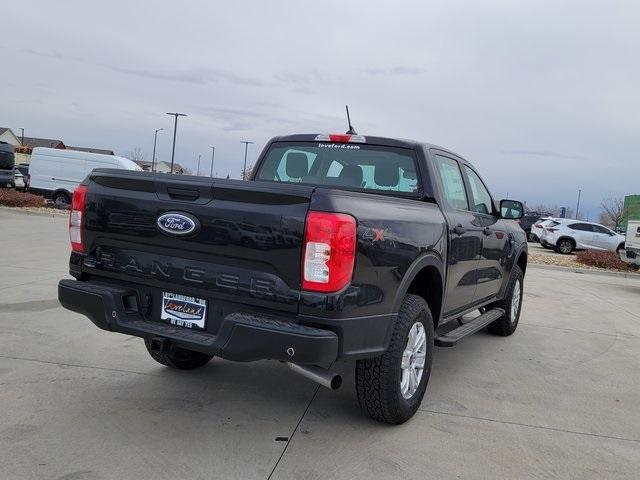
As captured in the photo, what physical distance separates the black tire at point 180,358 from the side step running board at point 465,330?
1.75 meters

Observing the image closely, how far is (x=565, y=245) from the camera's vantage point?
2242 centimetres

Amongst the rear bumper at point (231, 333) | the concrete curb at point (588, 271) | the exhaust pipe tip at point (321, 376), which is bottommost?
the concrete curb at point (588, 271)

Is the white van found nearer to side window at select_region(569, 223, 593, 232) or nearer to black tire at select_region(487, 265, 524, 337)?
side window at select_region(569, 223, 593, 232)

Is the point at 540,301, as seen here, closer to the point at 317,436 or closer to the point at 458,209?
the point at 458,209

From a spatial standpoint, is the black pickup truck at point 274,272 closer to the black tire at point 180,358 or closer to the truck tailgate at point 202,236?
the truck tailgate at point 202,236

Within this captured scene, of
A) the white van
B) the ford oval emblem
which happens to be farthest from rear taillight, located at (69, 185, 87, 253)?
the white van

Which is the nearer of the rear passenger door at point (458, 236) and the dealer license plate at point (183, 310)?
the dealer license plate at point (183, 310)

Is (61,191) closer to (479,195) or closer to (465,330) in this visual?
(479,195)

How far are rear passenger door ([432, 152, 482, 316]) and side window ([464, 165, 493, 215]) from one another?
29cm

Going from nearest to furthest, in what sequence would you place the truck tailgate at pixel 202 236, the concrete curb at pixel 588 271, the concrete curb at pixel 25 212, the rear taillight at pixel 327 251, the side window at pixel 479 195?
the rear taillight at pixel 327 251 → the truck tailgate at pixel 202 236 → the side window at pixel 479 195 → the concrete curb at pixel 588 271 → the concrete curb at pixel 25 212

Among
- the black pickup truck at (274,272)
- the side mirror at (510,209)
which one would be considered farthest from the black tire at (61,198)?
the black pickup truck at (274,272)

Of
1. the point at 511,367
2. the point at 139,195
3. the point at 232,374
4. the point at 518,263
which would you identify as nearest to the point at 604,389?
the point at 511,367

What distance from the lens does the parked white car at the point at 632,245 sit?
11.9 meters

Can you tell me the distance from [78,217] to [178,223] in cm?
85
